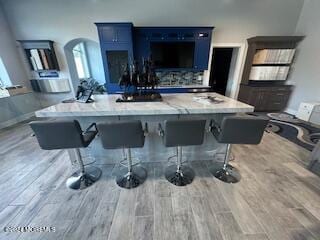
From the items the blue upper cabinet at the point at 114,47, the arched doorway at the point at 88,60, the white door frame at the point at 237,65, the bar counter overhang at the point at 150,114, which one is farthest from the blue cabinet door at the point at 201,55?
the arched doorway at the point at 88,60

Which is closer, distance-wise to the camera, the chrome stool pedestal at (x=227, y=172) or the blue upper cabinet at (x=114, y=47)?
the chrome stool pedestal at (x=227, y=172)

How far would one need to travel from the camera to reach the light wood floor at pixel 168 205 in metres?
1.43

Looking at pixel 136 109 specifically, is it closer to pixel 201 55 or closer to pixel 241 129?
pixel 241 129

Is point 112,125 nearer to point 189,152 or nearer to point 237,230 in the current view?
point 189,152

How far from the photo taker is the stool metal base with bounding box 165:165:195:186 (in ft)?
6.66

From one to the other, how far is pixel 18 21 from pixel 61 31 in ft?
3.83

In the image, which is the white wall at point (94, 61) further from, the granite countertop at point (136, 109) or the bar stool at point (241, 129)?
the bar stool at point (241, 129)

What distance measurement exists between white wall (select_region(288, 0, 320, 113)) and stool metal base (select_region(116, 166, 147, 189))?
16.9 ft

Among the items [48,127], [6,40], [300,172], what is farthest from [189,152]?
[6,40]

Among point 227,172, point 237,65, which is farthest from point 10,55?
point 237,65

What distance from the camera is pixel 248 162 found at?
8.03 ft

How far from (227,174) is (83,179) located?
2.03m

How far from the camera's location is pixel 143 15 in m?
4.26

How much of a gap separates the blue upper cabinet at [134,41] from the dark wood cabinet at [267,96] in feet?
5.55
